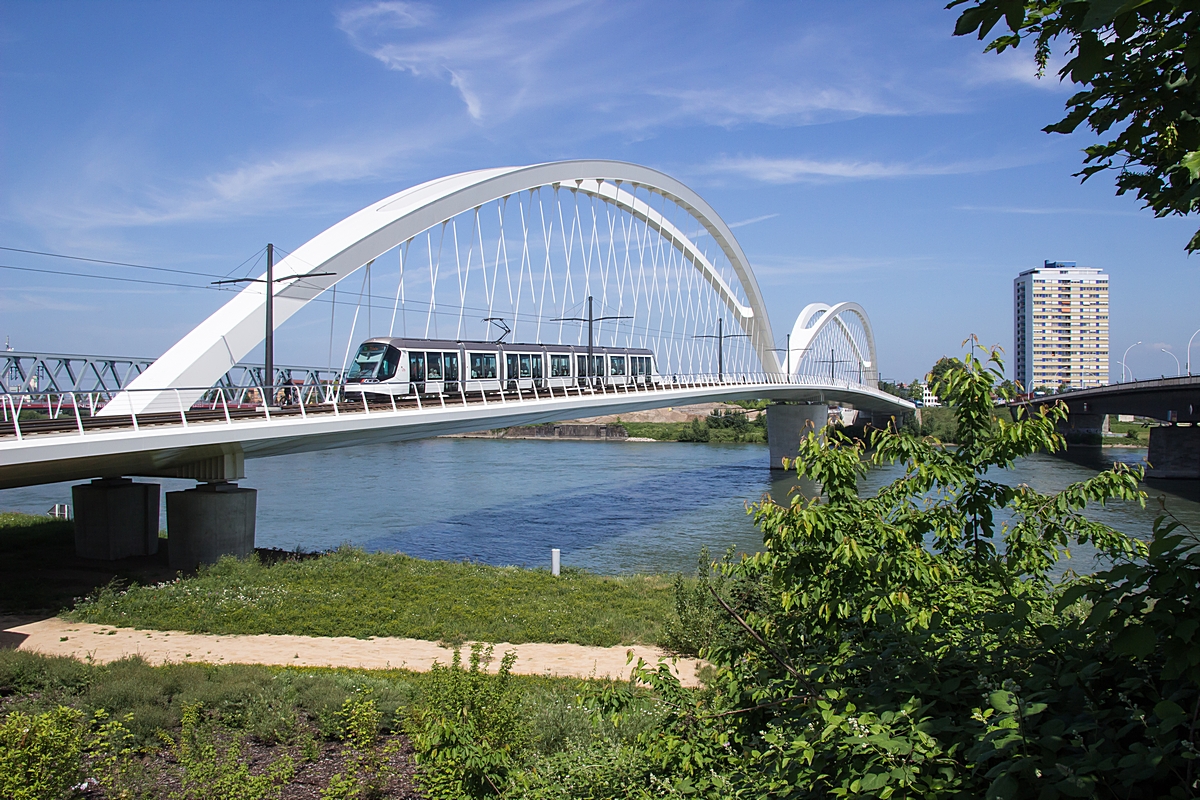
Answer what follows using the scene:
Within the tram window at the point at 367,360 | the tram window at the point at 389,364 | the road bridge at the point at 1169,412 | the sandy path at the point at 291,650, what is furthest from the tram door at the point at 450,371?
the road bridge at the point at 1169,412

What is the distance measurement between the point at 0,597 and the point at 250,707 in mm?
10846

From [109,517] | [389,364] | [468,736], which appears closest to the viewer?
[468,736]

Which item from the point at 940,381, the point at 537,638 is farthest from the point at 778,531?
the point at 537,638

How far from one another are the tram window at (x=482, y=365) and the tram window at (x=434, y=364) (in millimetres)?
1744

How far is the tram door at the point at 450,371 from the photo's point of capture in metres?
26.2

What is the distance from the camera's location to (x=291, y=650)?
1134 centimetres

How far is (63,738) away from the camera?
190 inches

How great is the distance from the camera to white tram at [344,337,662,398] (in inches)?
956

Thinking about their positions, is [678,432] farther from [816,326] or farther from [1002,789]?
[1002,789]

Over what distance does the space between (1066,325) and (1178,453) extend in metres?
124

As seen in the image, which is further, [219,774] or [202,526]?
[202,526]

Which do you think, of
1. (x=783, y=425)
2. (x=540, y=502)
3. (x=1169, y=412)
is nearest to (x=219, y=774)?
(x=540, y=502)

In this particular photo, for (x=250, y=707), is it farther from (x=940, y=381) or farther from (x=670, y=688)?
(x=940, y=381)

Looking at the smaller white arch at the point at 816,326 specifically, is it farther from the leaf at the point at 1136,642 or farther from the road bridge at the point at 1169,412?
the leaf at the point at 1136,642
